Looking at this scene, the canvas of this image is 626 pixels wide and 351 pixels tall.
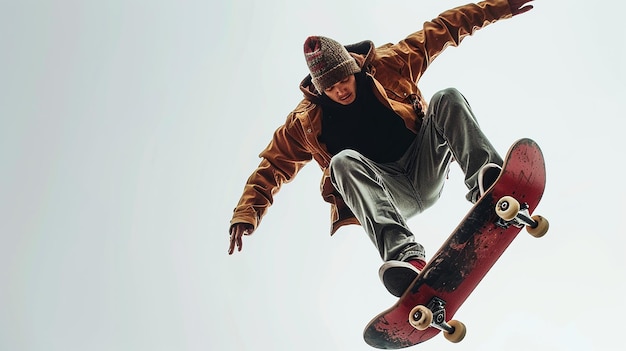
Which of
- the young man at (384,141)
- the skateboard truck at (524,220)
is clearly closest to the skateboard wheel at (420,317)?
the young man at (384,141)

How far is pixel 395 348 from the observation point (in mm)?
3668

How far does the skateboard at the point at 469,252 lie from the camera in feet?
11.0

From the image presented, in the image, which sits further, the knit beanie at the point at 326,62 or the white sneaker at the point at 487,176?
the knit beanie at the point at 326,62

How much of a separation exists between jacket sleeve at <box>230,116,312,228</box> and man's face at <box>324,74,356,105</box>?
0.56m

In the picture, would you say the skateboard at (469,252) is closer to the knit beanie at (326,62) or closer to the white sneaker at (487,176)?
the white sneaker at (487,176)

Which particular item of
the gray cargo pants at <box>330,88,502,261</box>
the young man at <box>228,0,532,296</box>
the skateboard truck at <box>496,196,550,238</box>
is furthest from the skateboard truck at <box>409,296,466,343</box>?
the skateboard truck at <box>496,196,550,238</box>

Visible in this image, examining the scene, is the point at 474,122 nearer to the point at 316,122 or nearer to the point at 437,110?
the point at 437,110

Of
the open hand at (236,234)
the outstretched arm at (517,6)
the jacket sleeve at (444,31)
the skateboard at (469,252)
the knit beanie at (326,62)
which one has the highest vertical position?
the outstretched arm at (517,6)

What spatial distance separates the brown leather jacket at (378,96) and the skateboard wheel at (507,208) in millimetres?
1012

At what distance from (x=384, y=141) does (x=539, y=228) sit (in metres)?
1.13

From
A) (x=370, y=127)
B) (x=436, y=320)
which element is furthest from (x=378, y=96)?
(x=436, y=320)

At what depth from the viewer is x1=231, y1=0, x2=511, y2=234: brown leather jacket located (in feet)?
14.3

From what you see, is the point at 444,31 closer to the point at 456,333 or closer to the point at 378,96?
the point at 378,96

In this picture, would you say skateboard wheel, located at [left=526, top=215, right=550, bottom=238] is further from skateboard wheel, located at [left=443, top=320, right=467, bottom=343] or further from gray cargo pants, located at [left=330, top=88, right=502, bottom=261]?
skateboard wheel, located at [left=443, top=320, right=467, bottom=343]
